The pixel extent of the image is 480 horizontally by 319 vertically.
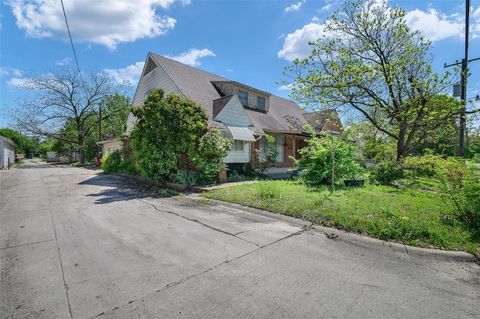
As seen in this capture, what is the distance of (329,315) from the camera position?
262cm

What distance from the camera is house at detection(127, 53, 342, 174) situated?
46.9 ft

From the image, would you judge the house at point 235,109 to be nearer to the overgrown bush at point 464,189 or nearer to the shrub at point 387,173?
the shrub at point 387,173

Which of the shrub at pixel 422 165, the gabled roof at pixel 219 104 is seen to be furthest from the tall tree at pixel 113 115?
the shrub at pixel 422 165

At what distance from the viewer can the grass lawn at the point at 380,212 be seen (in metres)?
4.70

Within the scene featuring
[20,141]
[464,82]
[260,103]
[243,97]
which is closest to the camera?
[464,82]

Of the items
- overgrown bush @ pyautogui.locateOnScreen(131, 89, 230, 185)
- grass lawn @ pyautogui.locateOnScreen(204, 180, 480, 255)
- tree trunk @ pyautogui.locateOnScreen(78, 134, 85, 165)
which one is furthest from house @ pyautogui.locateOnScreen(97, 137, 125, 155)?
grass lawn @ pyautogui.locateOnScreen(204, 180, 480, 255)

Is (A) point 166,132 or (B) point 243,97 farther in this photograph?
(B) point 243,97

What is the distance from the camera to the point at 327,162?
33.6 feet

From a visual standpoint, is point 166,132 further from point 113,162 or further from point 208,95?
point 113,162

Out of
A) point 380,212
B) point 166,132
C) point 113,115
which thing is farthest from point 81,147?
point 380,212

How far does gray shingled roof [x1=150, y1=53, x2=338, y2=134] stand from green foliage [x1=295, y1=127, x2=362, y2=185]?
5.35 metres

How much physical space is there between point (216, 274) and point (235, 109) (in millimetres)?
12280

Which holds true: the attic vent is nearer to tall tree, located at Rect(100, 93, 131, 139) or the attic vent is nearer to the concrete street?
the concrete street

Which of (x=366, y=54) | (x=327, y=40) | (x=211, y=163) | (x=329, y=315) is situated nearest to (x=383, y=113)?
(x=366, y=54)
